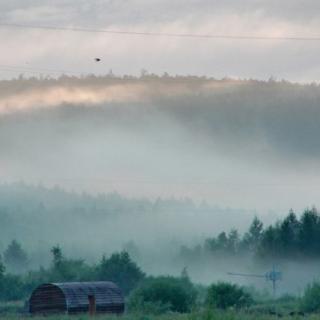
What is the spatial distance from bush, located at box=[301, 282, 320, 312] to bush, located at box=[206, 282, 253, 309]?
449cm

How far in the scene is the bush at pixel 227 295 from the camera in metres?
82.6

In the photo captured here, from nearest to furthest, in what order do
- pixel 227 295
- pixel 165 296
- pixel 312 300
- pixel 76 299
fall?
pixel 312 300
pixel 76 299
pixel 227 295
pixel 165 296

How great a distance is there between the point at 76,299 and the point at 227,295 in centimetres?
1063

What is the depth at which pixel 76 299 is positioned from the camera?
82.8 metres

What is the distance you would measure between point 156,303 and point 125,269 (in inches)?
1515

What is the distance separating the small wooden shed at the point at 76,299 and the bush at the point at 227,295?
6528mm

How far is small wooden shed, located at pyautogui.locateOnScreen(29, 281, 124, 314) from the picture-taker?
82.4m

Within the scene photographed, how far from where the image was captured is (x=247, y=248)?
592 feet

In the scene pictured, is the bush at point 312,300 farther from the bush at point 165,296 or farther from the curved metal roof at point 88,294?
the curved metal roof at point 88,294

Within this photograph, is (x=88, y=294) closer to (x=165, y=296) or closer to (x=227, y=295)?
(x=165, y=296)

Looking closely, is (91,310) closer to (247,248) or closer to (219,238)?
(247,248)

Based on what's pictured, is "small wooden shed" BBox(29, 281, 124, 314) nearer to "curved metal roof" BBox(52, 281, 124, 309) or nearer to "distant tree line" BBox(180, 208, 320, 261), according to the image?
"curved metal roof" BBox(52, 281, 124, 309)

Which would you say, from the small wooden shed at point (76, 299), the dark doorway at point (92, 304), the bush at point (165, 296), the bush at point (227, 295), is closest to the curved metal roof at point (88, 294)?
the small wooden shed at point (76, 299)

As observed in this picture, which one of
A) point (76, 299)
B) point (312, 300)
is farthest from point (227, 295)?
point (76, 299)
